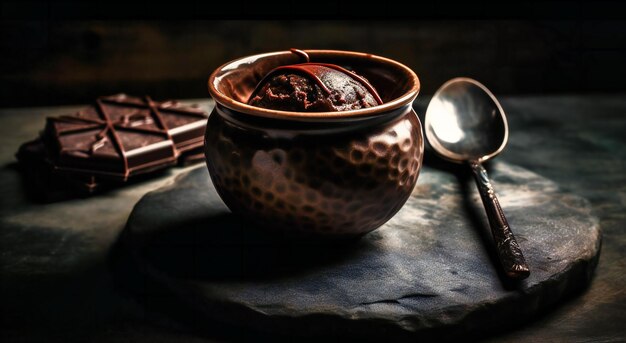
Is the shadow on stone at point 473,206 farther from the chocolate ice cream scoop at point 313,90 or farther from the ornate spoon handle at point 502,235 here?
the chocolate ice cream scoop at point 313,90

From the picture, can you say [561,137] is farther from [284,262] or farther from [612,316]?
[284,262]

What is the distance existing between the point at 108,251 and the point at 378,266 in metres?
0.41

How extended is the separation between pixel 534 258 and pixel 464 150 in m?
0.36

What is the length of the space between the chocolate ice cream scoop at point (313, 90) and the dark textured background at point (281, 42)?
97cm

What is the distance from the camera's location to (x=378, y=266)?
93 cm

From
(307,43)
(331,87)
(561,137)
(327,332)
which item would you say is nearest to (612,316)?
(327,332)

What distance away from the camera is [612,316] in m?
0.90

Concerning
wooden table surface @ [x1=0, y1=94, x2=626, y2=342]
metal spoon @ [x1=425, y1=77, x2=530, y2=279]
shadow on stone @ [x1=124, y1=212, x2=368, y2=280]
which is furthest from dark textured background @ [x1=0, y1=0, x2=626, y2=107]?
shadow on stone @ [x1=124, y1=212, x2=368, y2=280]

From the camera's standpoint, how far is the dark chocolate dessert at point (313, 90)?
95cm

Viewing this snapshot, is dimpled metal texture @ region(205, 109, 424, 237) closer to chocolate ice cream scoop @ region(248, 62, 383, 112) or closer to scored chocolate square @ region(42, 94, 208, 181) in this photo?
chocolate ice cream scoop @ region(248, 62, 383, 112)

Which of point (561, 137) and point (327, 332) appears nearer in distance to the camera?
point (327, 332)

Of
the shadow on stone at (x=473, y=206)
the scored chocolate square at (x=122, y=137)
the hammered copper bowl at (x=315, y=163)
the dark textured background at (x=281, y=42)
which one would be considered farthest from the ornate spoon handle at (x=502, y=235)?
the dark textured background at (x=281, y=42)

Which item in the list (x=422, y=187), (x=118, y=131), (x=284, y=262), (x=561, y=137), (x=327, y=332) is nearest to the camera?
(x=327, y=332)

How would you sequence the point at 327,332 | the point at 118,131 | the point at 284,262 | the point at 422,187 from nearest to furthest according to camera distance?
the point at 327,332 → the point at 284,262 → the point at 422,187 → the point at 118,131
